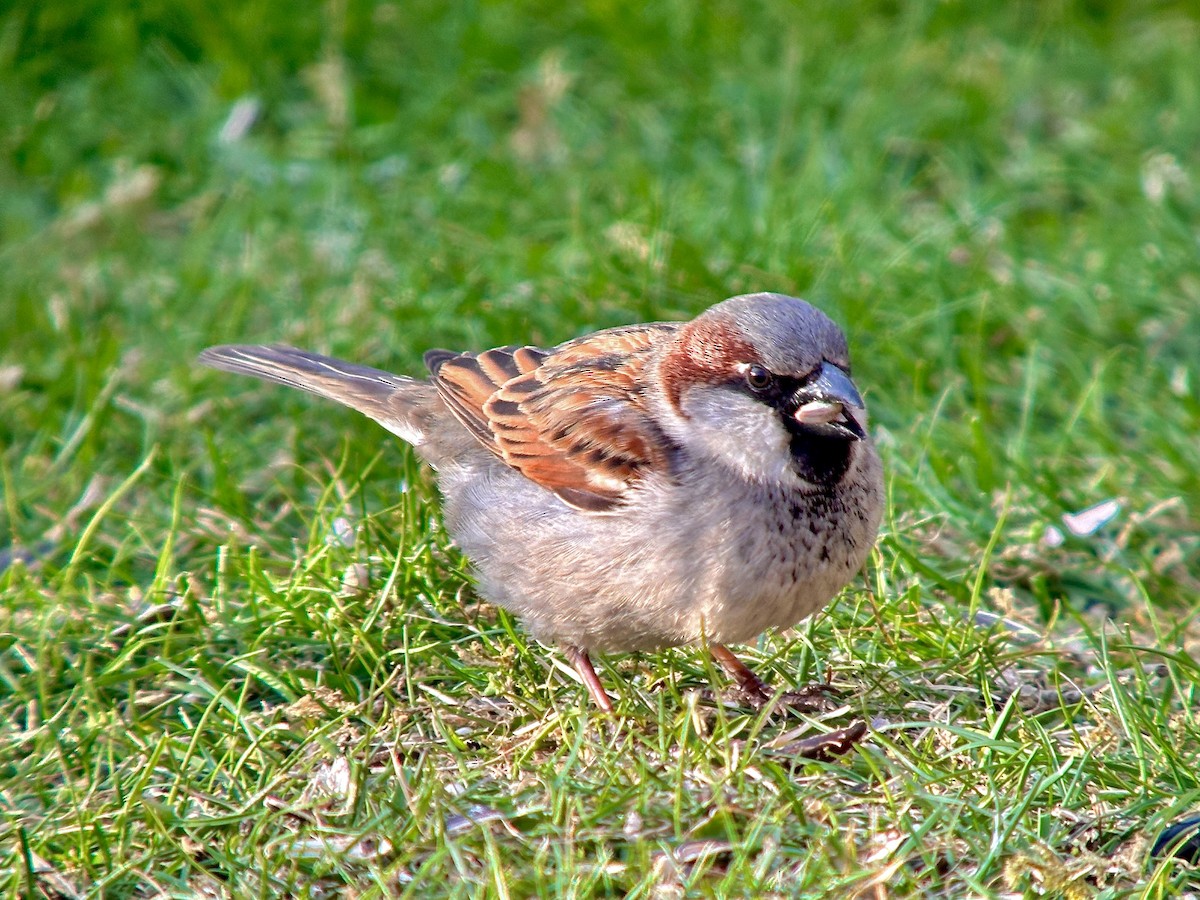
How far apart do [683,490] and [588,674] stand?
0.53 m

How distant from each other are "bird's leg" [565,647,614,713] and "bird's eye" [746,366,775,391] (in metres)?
0.78

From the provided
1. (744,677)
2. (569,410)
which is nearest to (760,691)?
(744,677)

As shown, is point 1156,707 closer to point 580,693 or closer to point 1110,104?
point 580,693

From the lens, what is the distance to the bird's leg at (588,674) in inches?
143

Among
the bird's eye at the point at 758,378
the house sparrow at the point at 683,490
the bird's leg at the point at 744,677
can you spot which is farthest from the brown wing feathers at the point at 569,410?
the bird's leg at the point at 744,677

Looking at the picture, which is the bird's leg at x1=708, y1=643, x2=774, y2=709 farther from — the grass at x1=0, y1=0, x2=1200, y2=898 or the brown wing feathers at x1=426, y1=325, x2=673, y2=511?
the brown wing feathers at x1=426, y1=325, x2=673, y2=511

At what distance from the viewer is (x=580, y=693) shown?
369cm

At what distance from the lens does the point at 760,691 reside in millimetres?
3750

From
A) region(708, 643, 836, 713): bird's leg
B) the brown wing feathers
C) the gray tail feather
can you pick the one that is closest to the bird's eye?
the brown wing feathers

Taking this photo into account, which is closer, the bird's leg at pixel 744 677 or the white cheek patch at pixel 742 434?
the white cheek patch at pixel 742 434

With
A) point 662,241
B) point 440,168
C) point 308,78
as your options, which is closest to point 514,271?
point 662,241

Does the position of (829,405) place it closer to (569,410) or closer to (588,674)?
(569,410)

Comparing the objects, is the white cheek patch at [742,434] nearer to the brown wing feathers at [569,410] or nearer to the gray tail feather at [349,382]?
the brown wing feathers at [569,410]

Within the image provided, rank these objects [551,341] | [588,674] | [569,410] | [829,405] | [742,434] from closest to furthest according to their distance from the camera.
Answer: [829,405] → [742,434] → [588,674] → [569,410] → [551,341]
